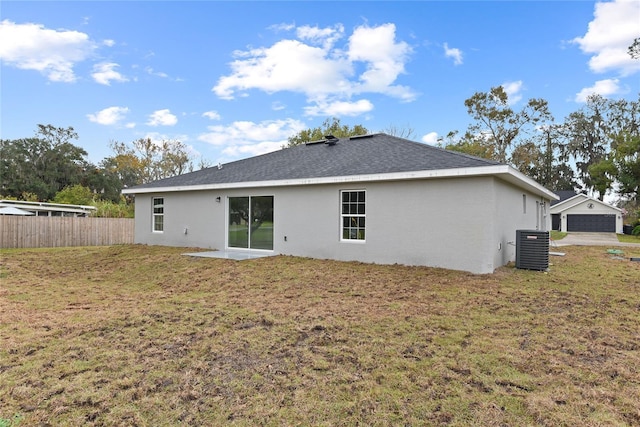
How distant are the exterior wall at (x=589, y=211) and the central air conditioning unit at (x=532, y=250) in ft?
84.6

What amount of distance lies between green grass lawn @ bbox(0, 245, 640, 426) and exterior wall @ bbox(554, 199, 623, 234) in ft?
86.4

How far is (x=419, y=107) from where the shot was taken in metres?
22.1

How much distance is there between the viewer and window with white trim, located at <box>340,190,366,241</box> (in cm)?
922

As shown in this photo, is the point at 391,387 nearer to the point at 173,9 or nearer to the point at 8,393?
the point at 8,393

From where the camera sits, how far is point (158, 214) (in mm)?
13266

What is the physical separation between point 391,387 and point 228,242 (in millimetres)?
9317

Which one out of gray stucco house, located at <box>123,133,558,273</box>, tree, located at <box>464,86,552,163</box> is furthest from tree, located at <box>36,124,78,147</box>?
tree, located at <box>464,86,552,163</box>

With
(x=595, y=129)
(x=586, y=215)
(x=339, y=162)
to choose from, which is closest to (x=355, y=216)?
(x=339, y=162)

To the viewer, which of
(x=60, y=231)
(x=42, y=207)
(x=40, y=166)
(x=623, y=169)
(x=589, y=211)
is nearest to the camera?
(x=60, y=231)

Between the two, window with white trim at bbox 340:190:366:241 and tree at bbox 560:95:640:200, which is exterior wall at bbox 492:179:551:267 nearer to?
window with white trim at bbox 340:190:366:241

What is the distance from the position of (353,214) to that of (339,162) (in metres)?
1.98

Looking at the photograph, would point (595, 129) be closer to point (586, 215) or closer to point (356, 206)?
point (586, 215)

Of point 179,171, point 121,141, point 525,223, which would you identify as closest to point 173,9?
point 525,223

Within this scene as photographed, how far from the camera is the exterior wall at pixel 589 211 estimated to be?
27484 mm
